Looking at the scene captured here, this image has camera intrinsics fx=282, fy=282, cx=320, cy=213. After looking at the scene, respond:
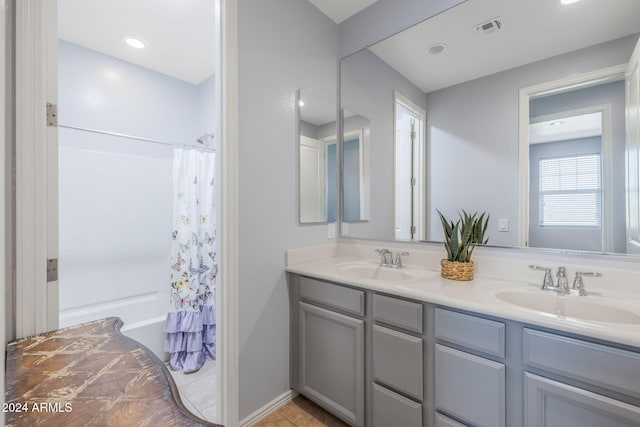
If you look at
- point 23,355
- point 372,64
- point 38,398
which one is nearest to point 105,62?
point 372,64

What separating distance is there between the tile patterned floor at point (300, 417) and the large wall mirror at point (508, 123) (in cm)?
110

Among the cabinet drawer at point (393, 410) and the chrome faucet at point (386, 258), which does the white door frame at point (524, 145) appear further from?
the cabinet drawer at point (393, 410)

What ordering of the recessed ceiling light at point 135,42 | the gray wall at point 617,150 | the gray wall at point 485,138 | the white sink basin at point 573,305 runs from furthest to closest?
1. the recessed ceiling light at point 135,42
2. the gray wall at point 485,138
3. the gray wall at point 617,150
4. the white sink basin at point 573,305

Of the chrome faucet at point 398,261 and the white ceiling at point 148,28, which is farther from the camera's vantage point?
the white ceiling at point 148,28

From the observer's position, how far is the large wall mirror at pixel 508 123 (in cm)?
121

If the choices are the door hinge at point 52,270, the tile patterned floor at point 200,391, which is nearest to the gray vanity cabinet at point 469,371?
the tile patterned floor at point 200,391

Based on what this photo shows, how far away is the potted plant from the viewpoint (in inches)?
55.3

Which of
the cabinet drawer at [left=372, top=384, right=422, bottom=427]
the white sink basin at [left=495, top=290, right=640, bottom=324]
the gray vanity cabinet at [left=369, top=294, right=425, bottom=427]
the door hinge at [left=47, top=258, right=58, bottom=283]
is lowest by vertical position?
the cabinet drawer at [left=372, top=384, right=422, bottom=427]

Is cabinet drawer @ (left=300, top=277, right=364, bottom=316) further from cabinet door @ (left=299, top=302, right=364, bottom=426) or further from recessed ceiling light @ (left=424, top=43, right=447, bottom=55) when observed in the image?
recessed ceiling light @ (left=424, top=43, right=447, bottom=55)

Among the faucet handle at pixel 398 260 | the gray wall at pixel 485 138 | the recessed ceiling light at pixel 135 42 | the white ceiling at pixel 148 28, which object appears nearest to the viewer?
the gray wall at pixel 485 138

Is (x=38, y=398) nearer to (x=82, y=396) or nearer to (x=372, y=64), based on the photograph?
(x=82, y=396)

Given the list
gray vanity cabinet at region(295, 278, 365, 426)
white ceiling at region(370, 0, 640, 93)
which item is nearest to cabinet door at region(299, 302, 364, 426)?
gray vanity cabinet at region(295, 278, 365, 426)

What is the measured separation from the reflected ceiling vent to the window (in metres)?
0.74

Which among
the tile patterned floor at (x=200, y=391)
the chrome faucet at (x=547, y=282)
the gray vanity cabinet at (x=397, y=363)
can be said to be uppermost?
the chrome faucet at (x=547, y=282)
